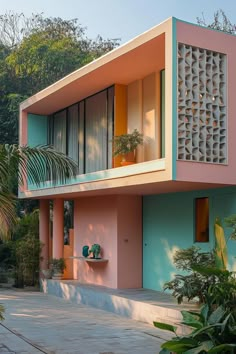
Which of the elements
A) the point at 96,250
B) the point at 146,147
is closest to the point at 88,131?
the point at 146,147

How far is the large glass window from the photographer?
15.0 meters

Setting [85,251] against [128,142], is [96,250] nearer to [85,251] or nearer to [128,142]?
[85,251]

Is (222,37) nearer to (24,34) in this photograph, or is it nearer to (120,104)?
(120,104)

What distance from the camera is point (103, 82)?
14.2 m

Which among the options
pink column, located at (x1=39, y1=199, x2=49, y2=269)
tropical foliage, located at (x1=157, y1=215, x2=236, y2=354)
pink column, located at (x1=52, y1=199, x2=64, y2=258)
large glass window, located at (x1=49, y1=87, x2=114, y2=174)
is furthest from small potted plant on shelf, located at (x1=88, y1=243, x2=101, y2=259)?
tropical foliage, located at (x1=157, y1=215, x2=236, y2=354)

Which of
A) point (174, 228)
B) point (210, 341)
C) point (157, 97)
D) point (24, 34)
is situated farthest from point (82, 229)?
point (24, 34)

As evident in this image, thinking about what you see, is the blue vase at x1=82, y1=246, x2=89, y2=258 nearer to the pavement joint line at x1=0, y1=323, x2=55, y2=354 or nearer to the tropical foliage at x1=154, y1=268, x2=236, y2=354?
the pavement joint line at x1=0, y1=323, x2=55, y2=354

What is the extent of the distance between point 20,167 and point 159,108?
5628mm

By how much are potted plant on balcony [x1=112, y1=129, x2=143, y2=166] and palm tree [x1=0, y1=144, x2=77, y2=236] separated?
4.63m

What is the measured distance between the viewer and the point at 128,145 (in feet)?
44.6

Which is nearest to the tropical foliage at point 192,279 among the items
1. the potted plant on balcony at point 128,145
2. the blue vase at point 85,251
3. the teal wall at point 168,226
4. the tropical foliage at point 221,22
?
the teal wall at point 168,226

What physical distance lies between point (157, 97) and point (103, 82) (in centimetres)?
171

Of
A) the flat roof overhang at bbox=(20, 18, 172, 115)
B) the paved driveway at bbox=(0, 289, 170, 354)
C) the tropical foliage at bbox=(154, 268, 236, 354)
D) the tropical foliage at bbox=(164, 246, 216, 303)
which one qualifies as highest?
the flat roof overhang at bbox=(20, 18, 172, 115)

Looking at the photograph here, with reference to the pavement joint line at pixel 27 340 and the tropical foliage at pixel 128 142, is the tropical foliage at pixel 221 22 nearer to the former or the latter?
the tropical foliage at pixel 128 142
